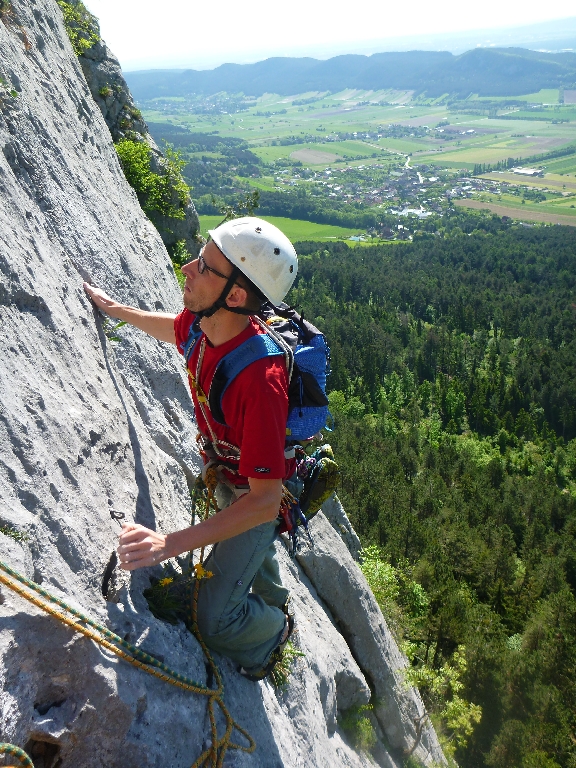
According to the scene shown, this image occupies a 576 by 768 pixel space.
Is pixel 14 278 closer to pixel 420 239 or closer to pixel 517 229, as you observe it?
pixel 420 239

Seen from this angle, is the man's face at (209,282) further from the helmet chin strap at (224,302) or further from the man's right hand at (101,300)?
the man's right hand at (101,300)

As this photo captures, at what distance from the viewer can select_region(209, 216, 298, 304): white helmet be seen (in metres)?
3.81

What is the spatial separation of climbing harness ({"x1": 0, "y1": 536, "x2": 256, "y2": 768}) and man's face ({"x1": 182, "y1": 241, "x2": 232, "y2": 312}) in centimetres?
190

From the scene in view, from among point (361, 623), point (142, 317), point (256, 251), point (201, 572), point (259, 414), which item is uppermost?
point (256, 251)

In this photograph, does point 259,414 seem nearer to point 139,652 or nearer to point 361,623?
point 139,652

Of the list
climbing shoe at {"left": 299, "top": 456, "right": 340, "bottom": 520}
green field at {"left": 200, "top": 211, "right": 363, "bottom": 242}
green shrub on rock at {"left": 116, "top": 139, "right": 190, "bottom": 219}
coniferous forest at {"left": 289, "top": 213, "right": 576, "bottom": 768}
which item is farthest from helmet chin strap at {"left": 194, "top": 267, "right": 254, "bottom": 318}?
green field at {"left": 200, "top": 211, "right": 363, "bottom": 242}

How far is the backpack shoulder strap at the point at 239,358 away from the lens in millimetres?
3670

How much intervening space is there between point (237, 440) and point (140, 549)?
92 centimetres

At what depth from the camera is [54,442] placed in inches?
146

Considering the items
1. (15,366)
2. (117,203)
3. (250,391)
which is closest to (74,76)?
(117,203)

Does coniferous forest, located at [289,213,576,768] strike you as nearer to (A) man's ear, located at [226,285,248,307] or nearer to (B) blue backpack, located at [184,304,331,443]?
(B) blue backpack, located at [184,304,331,443]

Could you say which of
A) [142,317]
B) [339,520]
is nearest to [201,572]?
[142,317]

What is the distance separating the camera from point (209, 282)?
12.8ft

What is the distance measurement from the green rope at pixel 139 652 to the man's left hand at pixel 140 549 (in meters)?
0.38
